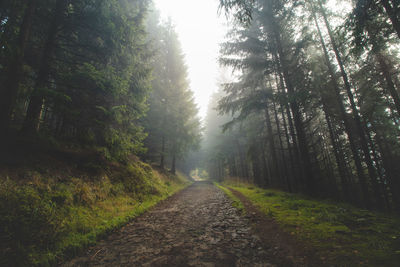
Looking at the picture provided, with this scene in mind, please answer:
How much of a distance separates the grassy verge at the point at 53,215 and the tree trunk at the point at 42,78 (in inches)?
86.7

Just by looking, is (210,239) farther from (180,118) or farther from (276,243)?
(180,118)

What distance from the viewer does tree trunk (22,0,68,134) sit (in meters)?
5.87

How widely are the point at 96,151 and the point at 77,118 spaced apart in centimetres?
212

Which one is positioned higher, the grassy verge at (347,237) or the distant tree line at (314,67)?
the distant tree line at (314,67)

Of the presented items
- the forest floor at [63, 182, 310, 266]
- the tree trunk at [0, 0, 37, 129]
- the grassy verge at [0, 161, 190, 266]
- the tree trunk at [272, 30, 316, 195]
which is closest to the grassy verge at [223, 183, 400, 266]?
the forest floor at [63, 182, 310, 266]

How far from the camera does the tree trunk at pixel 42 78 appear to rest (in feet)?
19.3

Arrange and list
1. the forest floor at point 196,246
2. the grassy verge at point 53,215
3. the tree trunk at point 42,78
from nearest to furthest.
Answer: the forest floor at point 196,246, the grassy verge at point 53,215, the tree trunk at point 42,78

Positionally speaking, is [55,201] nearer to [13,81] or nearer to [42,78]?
[13,81]

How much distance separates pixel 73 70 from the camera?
655cm

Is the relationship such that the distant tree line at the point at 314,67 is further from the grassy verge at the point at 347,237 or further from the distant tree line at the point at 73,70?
the distant tree line at the point at 73,70

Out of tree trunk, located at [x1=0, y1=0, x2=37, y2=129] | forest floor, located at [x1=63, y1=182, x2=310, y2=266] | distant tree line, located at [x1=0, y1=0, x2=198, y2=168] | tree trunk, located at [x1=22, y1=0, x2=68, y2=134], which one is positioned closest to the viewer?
forest floor, located at [x1=63, y1=182, x2=310, y2=266]

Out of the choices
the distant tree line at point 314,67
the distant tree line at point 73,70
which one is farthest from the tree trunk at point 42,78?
Answer: the distant tree line at point 314,67

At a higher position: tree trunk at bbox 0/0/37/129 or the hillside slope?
tree trunk at bbox 0/0/37/129

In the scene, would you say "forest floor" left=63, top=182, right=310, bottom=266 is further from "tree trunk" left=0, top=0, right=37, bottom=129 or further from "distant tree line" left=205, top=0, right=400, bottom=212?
"distant tree line" left=205, top=0, right=400, bottom=212
